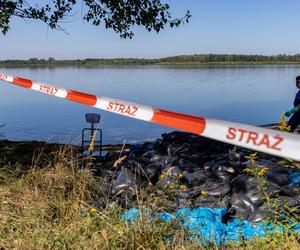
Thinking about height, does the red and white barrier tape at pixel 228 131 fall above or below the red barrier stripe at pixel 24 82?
below

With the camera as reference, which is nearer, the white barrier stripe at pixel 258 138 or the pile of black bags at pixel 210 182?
the white barrier stripe at pixel 258 138

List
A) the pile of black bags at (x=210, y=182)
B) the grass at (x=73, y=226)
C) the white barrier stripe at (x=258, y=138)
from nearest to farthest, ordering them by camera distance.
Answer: the white barrier stripe at (x=258, y=138), the grass at (x=73, y=226), the pile of black bags at (x=210, y=182)

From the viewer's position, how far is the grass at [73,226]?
3.59 meters

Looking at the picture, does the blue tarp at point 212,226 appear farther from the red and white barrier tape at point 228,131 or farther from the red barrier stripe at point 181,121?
the red barrier stripe at point 181,121

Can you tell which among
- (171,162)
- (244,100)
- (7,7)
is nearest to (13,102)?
(244,100)

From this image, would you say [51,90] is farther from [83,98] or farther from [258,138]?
[258,138]

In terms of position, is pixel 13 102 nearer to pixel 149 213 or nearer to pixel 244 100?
pixel 244 100

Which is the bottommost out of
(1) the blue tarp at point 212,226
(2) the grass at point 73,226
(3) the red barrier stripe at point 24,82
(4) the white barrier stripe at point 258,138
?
(1) the blue tarp at point 212,226

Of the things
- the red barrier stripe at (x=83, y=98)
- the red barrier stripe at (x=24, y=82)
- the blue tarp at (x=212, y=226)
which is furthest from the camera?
the red barrier stripe at (x=24, y=82)

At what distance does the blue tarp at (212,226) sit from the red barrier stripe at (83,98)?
1.10m

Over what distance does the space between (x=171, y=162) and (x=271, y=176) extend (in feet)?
5.64

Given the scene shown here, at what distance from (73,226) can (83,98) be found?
48.6 inches

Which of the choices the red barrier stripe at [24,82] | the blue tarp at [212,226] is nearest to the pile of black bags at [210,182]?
the blue tarp at [212,226]

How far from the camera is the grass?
359 cm
